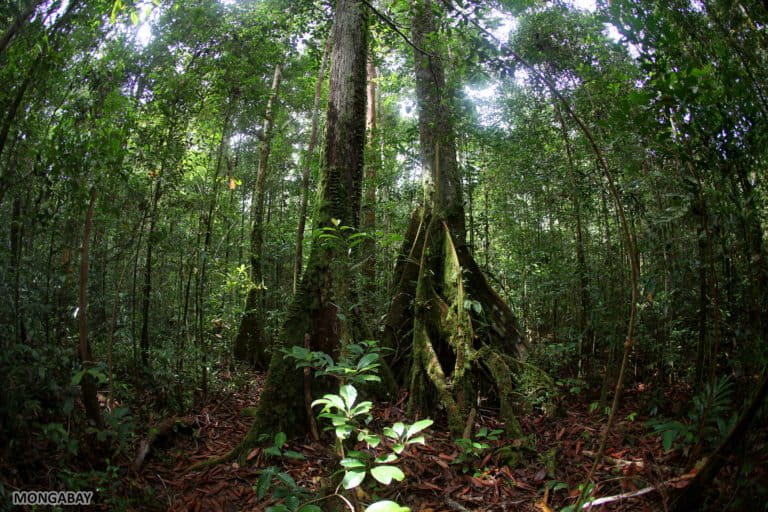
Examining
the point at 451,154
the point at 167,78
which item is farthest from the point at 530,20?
the point at 167,78

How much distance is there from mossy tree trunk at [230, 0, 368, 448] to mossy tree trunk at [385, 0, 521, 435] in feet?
2.64

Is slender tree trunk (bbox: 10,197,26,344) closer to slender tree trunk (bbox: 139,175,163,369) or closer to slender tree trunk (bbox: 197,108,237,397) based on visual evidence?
slender tree trunk (bbox: 139,175,163,369)

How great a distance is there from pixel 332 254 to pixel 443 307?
156cm

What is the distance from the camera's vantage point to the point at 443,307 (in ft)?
15.5

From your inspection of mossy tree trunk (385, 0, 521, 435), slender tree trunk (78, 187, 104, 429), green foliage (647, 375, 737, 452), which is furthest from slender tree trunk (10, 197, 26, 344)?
green foliage (647, 375, 737, 452)

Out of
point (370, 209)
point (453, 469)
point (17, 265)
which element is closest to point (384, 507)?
point (453, 469)

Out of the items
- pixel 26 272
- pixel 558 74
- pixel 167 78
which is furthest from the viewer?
pixel 558 74

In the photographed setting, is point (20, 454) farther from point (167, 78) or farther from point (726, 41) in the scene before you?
point (726, 41)

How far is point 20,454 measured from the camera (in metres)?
2.49

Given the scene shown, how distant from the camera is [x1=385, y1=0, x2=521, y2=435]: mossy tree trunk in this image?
396cm

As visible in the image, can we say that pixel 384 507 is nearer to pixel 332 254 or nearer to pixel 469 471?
pixel 469 471

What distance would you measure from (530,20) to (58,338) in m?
8.24

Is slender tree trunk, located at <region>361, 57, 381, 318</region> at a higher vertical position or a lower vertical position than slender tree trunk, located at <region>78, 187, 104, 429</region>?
higher

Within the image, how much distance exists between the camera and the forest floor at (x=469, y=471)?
8.68ft
